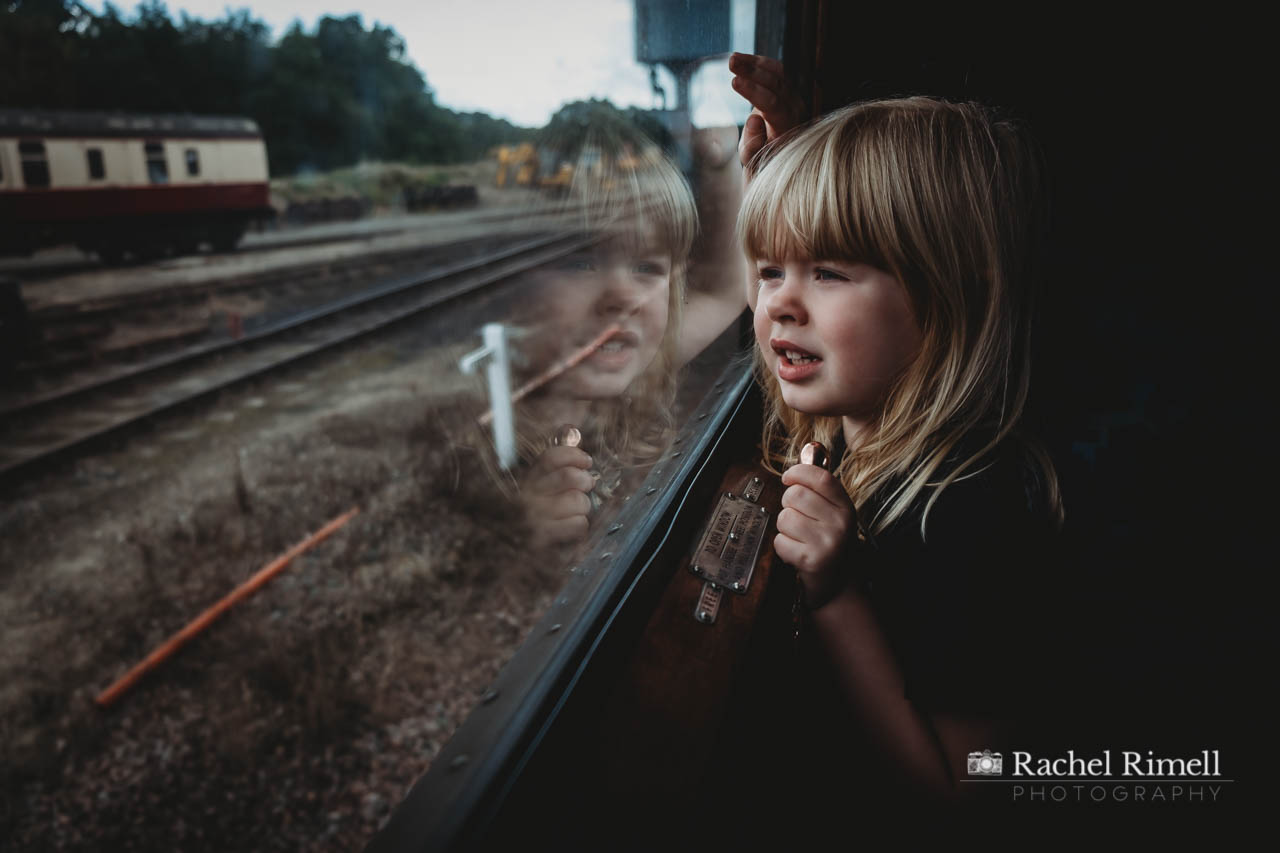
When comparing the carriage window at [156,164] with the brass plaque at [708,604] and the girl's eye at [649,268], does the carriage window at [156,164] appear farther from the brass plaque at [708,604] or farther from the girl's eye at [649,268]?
the brass plaque at [708,604]

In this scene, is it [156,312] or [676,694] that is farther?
[156,312]

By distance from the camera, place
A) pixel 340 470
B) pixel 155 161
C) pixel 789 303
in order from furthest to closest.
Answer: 1. pixel 155 161
2. pixel 340 470
3. pixel 789 303

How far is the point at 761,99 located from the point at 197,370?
7907 mm

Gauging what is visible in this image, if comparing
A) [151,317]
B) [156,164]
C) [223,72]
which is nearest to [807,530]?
[223,72]

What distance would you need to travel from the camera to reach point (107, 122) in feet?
25.8

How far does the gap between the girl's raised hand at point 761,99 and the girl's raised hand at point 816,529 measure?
629 mm

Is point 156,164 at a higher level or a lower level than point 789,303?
higher

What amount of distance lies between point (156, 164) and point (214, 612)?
8.21 m

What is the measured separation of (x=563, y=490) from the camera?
3.79ft

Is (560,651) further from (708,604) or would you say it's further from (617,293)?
(617,293)

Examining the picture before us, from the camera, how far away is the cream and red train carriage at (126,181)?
7.95 metres

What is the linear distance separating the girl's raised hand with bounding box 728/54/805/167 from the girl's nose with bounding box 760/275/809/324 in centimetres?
41

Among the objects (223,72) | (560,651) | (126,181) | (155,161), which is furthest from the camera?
(155,161)

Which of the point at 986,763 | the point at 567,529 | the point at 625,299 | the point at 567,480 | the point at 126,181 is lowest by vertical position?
the point at 986,763
